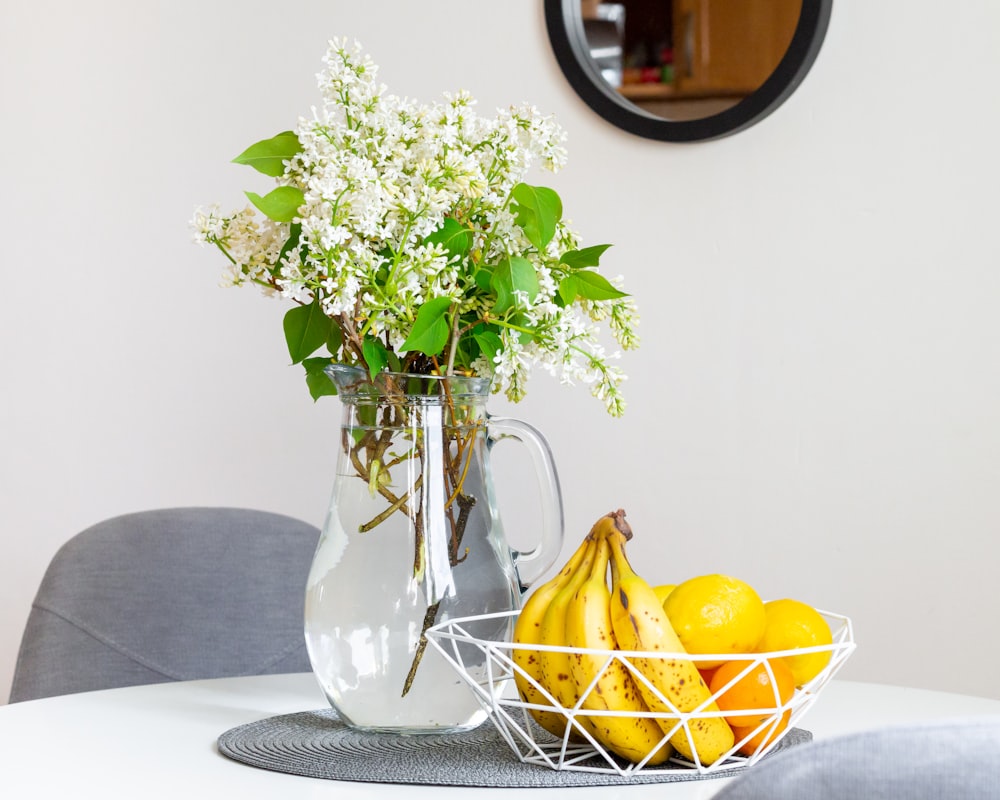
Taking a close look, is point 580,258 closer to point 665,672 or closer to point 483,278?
point 483,278

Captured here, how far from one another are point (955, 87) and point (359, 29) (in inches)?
37.7

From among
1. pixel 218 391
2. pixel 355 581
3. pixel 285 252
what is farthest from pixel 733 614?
pixel 218 391

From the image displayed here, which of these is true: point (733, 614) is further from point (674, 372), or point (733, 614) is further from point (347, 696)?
point (674, 372)

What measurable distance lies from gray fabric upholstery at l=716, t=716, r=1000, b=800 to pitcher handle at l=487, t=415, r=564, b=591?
0.57m

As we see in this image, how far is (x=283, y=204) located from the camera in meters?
0.85

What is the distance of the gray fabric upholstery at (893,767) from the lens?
319 mm

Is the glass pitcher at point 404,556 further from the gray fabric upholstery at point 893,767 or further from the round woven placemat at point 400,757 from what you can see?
the gray fabric upholstery at point 893,767

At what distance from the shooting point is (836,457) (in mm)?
1594

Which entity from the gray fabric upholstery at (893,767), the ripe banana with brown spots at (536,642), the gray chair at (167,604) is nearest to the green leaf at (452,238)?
the ripe banana with brown spots at (536,642)

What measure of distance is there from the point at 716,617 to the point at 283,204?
44 centimetres

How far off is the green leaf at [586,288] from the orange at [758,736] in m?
0.34

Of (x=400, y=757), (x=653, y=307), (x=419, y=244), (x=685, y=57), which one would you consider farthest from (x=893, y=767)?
(x=685, y=57)

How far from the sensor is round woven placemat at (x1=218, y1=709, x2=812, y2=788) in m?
0.72

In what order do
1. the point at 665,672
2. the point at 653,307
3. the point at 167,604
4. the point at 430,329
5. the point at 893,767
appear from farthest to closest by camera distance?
the point at 653,307
the point at 167,604
the point at 430,329
the point at 665,672
the point at 893,767
